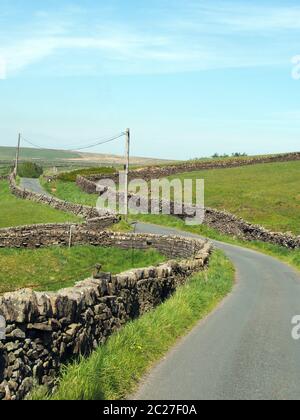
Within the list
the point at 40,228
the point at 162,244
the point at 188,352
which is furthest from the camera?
the point at 40,228

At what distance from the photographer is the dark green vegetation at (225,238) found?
3435 cm

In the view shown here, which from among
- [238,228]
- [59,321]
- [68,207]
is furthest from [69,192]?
[59,321]

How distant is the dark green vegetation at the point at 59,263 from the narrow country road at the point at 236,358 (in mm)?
9383

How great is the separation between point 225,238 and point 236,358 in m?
33.4

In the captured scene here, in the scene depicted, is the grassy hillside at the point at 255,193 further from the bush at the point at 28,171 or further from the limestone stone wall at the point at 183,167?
the bush at the point at 28,171

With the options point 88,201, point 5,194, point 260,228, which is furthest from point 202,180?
point 260,228

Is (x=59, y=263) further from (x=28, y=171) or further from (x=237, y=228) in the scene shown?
(x=28, y=171)

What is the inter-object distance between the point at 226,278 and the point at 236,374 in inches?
512

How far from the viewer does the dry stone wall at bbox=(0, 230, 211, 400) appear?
7.55 meters

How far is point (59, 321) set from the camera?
28.6 ft

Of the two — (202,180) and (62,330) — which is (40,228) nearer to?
(62,330)

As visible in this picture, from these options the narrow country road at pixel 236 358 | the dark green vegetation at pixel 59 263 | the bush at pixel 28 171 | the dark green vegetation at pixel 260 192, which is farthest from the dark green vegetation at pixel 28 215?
the bush at pixel 28 171

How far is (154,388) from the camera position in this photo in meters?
8.69

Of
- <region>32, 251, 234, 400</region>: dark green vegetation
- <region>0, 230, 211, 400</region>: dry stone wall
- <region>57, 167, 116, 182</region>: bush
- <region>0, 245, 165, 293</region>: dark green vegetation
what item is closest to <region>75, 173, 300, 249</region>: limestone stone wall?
<region>0, 245, 165, 293</region>: dark green vegetation
